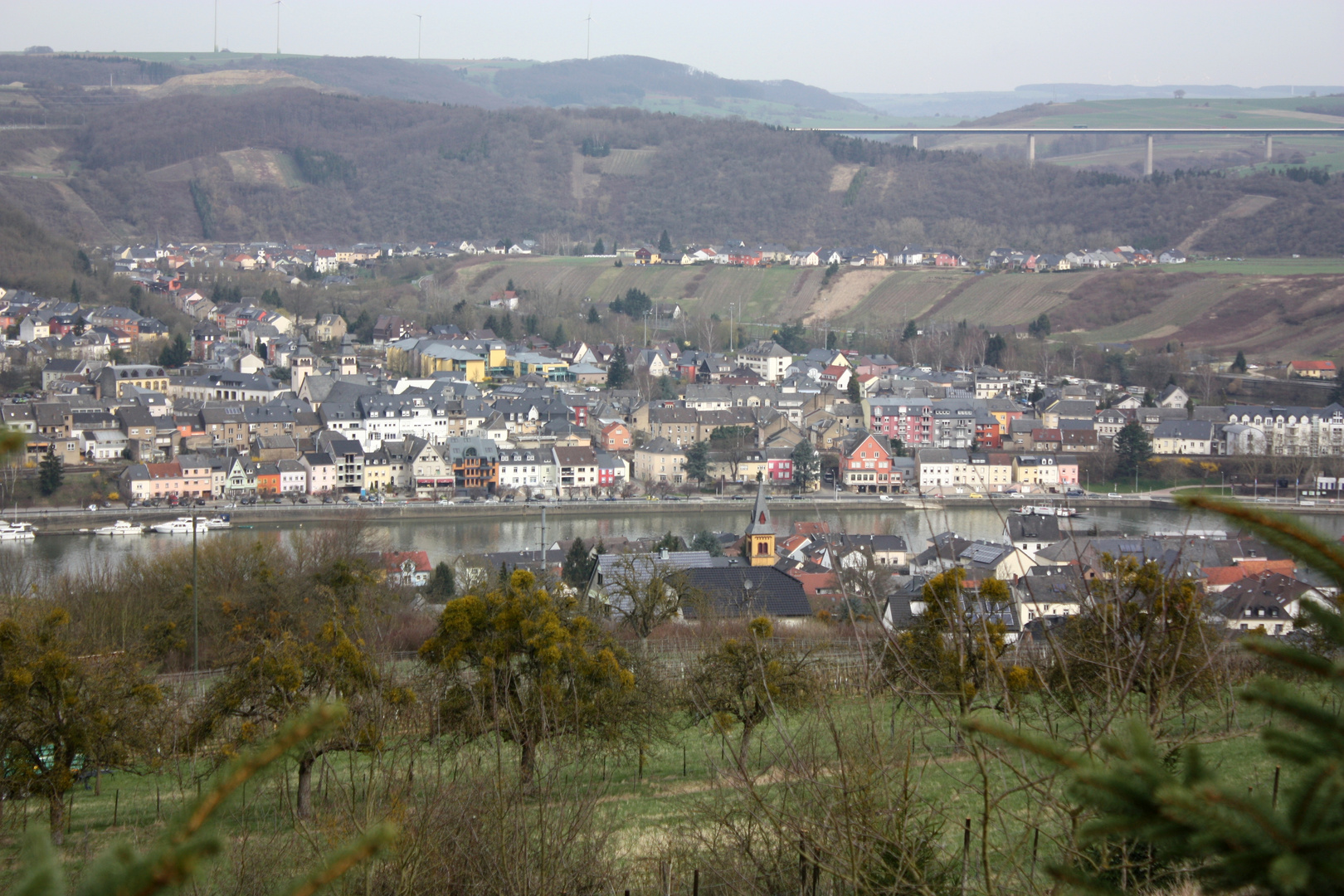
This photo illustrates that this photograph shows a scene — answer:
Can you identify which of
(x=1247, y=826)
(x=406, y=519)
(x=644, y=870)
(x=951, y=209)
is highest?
(x=951, y=209)

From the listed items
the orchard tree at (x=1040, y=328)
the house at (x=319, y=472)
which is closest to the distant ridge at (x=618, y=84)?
the orchard tree at (x=1040, y=328)

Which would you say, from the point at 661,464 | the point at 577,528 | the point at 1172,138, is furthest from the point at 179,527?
the point at 1172,138

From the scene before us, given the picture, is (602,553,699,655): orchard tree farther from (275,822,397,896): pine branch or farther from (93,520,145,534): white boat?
(93,520,145,534): white boat

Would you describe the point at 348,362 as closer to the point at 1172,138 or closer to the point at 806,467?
the point at 806,467

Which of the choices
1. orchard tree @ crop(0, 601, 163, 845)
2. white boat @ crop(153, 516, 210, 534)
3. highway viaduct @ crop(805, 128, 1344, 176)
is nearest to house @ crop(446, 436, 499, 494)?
white boat @ crop(153, 516, 210, 534)

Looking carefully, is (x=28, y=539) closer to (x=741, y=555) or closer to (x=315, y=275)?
(x=741, y=555)

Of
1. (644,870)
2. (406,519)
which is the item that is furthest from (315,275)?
(644,870)
